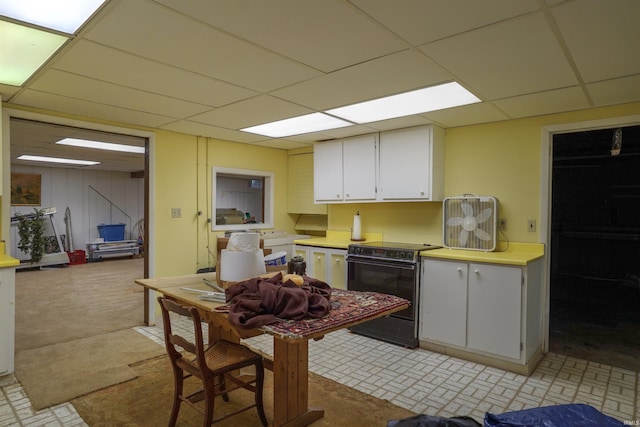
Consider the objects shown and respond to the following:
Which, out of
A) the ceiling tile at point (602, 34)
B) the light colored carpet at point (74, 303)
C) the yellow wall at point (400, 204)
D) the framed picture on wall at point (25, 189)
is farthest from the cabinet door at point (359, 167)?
the framed picture on wall at point (25, 189)

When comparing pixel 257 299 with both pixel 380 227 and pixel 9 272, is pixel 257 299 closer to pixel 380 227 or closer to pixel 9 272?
pixel 9 272

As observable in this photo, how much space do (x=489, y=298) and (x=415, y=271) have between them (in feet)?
2.23

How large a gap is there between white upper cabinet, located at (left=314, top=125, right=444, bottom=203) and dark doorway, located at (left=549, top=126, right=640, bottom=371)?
97.5 inches

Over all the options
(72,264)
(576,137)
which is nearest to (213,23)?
(576,137)

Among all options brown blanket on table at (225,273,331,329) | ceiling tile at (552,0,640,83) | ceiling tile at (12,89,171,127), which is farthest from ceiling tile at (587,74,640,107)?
ceiling tile at (12,89,171,127)

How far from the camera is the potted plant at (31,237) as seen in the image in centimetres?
754

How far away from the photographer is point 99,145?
18.0ft

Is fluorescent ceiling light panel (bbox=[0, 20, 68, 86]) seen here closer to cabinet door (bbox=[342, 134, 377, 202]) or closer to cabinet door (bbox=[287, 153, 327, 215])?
cabinet door (bbox=[342, 134, 377, 202])

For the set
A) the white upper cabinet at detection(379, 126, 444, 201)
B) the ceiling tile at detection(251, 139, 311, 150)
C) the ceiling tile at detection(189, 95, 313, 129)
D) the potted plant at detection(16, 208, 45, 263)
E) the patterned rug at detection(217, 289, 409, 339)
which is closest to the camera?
the patterned rug at detection(217, 289, 409, 339)

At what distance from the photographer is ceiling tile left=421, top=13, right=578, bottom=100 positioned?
6.02 ft

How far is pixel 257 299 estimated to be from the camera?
1.76 m

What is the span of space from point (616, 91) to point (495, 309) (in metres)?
1.90

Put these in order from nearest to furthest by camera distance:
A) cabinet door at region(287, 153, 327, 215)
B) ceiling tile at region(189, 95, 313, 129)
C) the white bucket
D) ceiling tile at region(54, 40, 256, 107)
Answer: ceiling tile at region(54, 40, 256, 107) < ceiling tile at region(189, 95, 313, 129) < the white bucket < cabinet door at region(287, 153, 327, 215)

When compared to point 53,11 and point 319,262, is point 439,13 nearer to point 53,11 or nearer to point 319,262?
point 53,11
